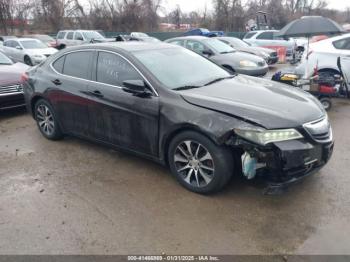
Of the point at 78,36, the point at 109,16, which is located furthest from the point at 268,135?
the point at 109,16

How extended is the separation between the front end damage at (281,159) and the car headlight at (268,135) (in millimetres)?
38

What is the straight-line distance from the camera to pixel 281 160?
309 centimetres

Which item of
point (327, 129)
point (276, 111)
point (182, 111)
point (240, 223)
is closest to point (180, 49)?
point (182, 111)

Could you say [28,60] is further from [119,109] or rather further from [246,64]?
[119,109]

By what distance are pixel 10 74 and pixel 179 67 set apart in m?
4.67

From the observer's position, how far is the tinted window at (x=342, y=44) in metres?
7.91

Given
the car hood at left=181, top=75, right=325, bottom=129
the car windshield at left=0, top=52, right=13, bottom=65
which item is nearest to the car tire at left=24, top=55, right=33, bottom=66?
the car windshield at left=0, top=52, right=13, bottom=65

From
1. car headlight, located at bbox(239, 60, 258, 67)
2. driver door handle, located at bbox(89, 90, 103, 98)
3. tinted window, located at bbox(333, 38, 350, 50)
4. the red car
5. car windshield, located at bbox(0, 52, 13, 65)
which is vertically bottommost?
the red car

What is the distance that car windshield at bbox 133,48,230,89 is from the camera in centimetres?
396

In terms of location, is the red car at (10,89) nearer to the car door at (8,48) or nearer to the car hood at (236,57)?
the car hood at (236,57)

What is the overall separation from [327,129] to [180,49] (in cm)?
232

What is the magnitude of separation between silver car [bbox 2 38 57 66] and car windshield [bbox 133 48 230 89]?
12112 millimetres

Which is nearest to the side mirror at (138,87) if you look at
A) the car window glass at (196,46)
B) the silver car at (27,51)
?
the car window glass at (196,46)

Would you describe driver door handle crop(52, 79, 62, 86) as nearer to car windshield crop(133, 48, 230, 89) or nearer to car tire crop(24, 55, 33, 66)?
car windshield crop(133, 48, 230, 89)
